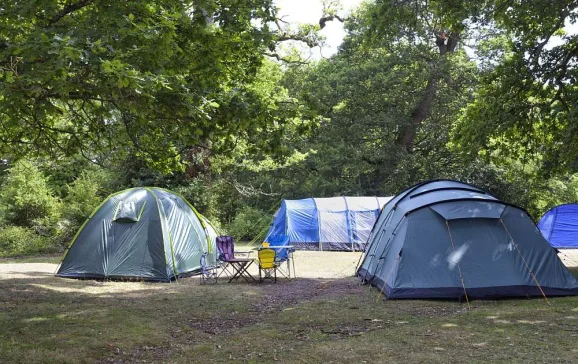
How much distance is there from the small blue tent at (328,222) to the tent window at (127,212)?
311 inches

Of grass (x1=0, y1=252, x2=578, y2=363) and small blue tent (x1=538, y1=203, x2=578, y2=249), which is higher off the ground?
small blue tent (x1=538, y1=203, x2=578, y2=249)

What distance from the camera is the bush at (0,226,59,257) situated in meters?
17.4

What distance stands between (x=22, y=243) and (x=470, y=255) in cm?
1498

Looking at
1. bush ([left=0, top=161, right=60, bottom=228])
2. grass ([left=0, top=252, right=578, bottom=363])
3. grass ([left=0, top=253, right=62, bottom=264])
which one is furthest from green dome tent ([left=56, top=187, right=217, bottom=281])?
bush ([left=0, top=161, right=60, bottom=228])

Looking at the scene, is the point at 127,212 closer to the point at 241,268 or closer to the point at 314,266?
the point at 241,268

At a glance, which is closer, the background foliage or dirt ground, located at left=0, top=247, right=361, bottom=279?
the background foliage

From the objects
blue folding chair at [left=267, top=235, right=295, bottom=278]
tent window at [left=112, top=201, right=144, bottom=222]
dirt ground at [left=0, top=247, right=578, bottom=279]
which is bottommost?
dirt ground at [left=0, top=247, right=578, bottom=279]

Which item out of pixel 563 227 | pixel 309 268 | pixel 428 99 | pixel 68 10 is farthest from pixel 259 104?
pixel 428 99

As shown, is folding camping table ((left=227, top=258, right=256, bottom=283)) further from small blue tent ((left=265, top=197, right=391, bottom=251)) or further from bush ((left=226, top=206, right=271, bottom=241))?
bush ((left=226, top=206, right=271, bottom=241))

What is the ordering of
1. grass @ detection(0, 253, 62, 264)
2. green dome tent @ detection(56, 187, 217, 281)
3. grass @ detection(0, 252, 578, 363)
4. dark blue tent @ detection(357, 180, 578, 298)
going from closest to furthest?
grass @ detection(0, 252, 578, 363)
dark blue tent @ detection(357, 180, 578, 298)
green dome tent @ detection(56, 187, 217, 281)
grass @ detection(0, 253, 62, 264)

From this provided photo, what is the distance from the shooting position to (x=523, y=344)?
17.7 ft

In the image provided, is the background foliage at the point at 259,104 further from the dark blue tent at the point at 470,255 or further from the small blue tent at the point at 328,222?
the small blue tent at the point at 328,222

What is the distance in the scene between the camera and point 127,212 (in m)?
11.0

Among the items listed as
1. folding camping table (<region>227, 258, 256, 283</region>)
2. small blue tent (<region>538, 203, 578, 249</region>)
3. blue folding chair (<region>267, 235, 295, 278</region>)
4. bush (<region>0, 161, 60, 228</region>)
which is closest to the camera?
folding camping table (<region>227, 258, 256, 283</region>)
